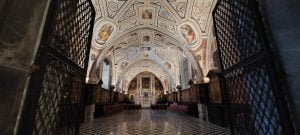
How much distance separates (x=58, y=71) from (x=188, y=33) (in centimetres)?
888

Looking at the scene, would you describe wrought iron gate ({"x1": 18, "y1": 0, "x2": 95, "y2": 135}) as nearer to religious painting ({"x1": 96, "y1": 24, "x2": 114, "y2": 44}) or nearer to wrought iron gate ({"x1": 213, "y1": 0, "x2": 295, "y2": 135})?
wrought iron gate ({"x1": 213, "y1": 0, "x2": 295, "y2": 135})

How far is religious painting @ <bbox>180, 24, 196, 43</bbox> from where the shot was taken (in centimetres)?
907

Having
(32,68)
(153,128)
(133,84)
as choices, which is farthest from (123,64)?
(32,68)

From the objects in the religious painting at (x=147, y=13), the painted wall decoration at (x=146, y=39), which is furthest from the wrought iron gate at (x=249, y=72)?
the painted wall decoration at (x=146, y=39)

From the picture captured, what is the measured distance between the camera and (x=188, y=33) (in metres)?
9.41

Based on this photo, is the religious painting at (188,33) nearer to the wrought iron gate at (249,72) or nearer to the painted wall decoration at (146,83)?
the wrought iron gate at (249,72)

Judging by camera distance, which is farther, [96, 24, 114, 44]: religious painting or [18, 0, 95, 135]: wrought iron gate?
[96, 24, 114, 44]: religious painting

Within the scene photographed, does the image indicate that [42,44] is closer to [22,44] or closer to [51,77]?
[22,44]

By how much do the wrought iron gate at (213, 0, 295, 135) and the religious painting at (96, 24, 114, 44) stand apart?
7417 millimetres

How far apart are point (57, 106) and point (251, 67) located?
2.41 metres

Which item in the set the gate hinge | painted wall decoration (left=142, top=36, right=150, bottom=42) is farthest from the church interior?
A: painted wall decoration (left=142, top=36, right=150, bottom=42)

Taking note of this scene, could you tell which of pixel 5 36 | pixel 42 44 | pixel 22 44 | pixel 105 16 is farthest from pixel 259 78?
pixel 105 16

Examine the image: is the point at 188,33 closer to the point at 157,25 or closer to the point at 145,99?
the point at 157,25

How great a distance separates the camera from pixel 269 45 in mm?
1299
